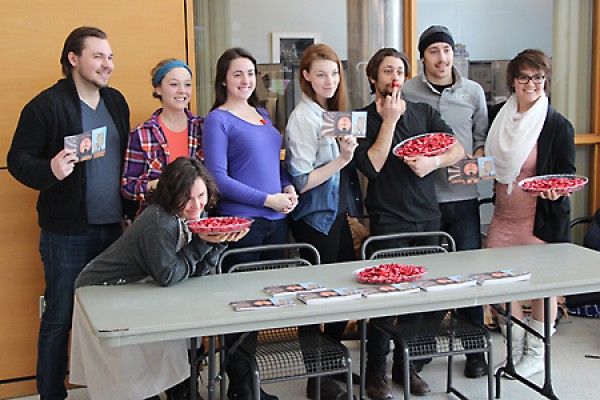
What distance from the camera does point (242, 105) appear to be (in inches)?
151

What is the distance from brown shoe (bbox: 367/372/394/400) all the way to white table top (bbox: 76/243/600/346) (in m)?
0.69

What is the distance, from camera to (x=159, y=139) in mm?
3758

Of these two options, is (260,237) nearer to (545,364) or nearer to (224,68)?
(224,68)

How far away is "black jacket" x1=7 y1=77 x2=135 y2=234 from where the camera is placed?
3562 millimetres

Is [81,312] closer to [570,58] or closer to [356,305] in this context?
[356,305]

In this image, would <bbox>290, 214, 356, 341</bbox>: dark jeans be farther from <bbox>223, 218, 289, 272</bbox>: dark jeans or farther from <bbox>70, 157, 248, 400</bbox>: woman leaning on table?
<bbox>70, 157, 248, 400</bbox>: woman leaning on table

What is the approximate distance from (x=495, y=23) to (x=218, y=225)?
9.40 feet

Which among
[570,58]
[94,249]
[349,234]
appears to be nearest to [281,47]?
[349,234]

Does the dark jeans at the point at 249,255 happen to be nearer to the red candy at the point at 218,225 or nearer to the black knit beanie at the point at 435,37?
the red candy at the point at 218,225

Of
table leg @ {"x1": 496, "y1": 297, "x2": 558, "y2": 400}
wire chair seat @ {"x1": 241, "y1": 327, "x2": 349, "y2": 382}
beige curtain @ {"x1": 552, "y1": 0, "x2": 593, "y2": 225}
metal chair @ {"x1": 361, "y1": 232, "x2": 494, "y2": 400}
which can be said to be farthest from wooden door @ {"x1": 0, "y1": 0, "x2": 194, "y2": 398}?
beige curtain @ {"x1": 552, "y1": 0, "x2": 593, "y2": 225}

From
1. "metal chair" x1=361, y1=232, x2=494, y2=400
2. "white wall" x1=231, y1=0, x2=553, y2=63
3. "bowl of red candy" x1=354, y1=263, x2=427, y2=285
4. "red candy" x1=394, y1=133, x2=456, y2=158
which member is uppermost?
"white wall" x1=231, y1=0, x2=553, y2=63

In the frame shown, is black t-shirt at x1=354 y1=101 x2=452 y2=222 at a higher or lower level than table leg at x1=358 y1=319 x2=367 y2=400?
higher

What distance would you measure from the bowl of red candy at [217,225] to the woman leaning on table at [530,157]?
1.58m

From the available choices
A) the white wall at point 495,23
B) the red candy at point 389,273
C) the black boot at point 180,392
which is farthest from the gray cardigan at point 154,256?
the white wall at point 495,23
